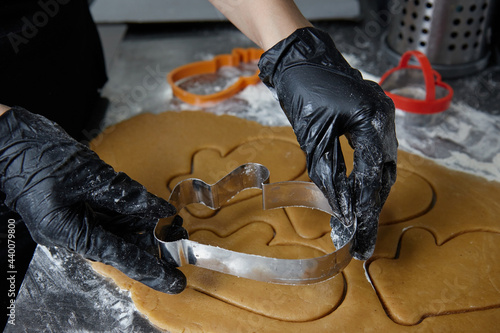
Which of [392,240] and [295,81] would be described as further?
[392,240]

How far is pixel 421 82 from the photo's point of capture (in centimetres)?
247

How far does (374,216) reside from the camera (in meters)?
1.48

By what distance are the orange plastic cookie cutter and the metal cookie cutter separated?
0.75 metres

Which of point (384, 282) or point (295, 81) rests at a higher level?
point (295, 81)

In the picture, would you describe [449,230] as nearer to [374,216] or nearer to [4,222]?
[374,216]

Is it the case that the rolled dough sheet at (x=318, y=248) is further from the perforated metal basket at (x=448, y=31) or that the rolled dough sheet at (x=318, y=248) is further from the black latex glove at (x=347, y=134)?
the perforated metal basket at (x=448, y=31)

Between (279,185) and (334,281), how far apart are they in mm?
407

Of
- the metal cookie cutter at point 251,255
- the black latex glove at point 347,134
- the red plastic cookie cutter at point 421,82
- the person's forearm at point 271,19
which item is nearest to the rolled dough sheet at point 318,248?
the metal cookie cutter at point 251,255

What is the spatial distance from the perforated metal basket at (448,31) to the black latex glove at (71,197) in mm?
1780

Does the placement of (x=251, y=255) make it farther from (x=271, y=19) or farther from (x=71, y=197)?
(x=271, y=19)

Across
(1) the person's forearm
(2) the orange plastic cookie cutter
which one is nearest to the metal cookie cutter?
(1) the person's forearm

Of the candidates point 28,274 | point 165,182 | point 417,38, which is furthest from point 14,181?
point 417,38

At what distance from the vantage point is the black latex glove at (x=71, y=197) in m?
1.45

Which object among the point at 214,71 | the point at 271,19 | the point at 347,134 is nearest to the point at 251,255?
the point at 347,134
